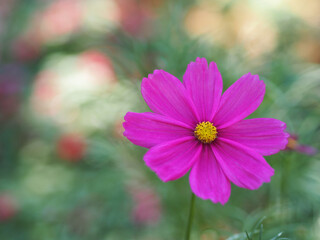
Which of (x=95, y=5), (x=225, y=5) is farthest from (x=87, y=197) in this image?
(x=95, y=5)

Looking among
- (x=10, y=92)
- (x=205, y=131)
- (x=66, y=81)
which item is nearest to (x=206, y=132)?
(x=205, y=131)

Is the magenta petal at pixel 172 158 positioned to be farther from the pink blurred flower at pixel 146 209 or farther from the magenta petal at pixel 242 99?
the pink blurred flower at pixel 146 209

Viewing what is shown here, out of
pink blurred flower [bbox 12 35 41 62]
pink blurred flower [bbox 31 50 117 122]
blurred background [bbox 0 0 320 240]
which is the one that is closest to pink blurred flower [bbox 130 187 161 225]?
blurred background [bbox 0 0 320 240]

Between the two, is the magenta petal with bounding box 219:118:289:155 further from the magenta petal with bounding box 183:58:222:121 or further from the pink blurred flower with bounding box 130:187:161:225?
the pink blurred flower with bounding box 130:187:161:225

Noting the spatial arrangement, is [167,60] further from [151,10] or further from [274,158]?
[151,10]

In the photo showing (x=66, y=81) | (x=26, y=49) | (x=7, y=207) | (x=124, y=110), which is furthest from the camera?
(x=26, y=49)

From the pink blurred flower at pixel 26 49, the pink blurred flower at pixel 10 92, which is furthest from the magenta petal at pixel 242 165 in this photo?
the pink blurred flower at pixel 26 49

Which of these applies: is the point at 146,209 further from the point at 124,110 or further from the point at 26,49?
the point at 26,49
